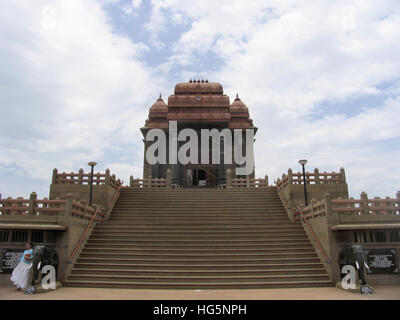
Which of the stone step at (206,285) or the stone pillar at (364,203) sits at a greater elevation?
the stone pillar at (364,203)

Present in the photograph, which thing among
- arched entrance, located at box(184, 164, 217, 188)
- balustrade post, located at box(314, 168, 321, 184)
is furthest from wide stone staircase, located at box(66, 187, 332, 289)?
arched entrance, located at box(184, 164, 217, 188)

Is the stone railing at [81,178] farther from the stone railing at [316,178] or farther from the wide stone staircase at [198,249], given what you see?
the stone railing at [316,178]

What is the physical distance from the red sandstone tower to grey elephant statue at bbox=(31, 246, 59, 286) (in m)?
17.7

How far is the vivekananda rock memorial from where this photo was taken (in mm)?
11148

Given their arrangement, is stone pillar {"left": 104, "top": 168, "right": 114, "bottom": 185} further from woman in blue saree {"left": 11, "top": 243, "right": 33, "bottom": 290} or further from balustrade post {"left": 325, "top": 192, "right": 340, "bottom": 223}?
balustrade post {"left": 325, "top": 192, "right": 340, "bottom": 223}

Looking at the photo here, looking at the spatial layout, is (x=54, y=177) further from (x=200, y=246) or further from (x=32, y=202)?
(x=200, y=246)

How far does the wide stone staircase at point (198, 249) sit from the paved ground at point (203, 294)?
596 mm

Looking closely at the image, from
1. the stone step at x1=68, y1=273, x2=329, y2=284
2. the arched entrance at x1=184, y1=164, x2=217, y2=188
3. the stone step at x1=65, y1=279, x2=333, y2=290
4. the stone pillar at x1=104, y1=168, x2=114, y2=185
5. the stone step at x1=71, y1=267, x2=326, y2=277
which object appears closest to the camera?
the stone step at x1=65, y1=279, x2=333, y2=290

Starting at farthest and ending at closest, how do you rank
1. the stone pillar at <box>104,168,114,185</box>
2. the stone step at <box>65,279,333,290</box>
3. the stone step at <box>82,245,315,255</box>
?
the stone pillar at <box>104,168,114,185</box>
the stone step at <box>82,245,315,255</box>
the stone step at <box>65,279,333,290</box>

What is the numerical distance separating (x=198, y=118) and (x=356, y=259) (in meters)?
22.6

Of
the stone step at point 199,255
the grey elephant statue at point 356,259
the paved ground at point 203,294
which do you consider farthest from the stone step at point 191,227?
the paved ground at point 203,294

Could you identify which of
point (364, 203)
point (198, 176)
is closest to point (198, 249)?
point (364, 203)

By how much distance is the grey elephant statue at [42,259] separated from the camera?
1015 centimetres
